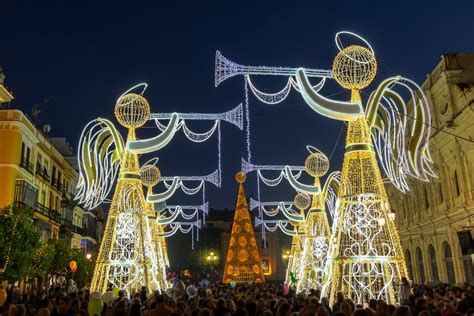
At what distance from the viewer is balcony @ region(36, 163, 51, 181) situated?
37.3 meters

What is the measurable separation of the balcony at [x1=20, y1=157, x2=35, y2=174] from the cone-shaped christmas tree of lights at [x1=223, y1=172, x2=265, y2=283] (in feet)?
52.6

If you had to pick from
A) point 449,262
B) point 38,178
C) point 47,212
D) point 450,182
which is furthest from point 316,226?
point 47,212

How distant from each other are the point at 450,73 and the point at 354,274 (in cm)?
1854

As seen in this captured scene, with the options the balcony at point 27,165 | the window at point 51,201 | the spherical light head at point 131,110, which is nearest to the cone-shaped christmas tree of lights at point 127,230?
the spherical light head at point 131,110

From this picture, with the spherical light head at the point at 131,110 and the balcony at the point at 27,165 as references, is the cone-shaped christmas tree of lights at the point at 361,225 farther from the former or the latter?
the balcony at the point at 27,165

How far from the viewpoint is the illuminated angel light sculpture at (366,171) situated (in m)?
15.2

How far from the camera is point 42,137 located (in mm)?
38406

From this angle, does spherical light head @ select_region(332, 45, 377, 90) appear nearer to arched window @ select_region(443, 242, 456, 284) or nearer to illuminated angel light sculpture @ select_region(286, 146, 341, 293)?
illuminated angel light sculpture @ select_region(286, 146, 341, 293)

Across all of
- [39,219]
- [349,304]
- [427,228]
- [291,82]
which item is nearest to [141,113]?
[291,82]

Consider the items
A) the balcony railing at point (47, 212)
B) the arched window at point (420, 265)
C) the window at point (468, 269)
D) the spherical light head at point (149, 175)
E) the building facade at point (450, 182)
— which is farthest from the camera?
the arched window at point (420, 265)

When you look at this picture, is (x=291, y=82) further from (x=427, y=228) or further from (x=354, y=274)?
(x=427, y=228)

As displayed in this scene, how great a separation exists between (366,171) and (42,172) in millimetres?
29568

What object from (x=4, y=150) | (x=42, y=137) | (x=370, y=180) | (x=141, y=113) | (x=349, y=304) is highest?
(x=42, y=137)

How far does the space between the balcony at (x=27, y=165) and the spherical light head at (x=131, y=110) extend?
16.3m
